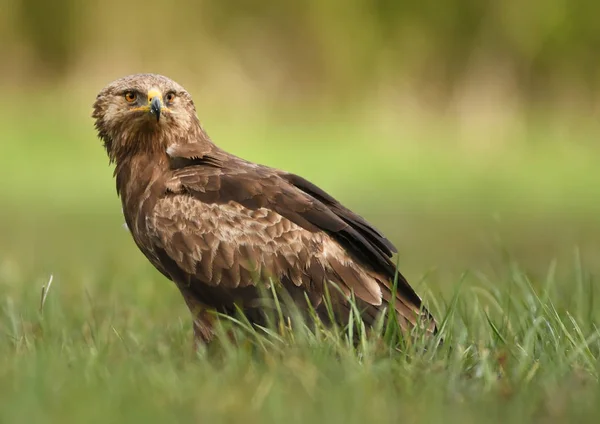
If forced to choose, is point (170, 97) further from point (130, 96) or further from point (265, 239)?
point (265, 239)

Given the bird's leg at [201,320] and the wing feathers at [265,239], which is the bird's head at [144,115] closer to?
the wing feathers at [265,239]

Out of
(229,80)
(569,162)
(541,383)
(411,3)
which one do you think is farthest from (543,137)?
(541,383)

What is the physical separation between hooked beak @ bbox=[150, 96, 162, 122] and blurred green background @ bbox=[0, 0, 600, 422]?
3832 millimetres

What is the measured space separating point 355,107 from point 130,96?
11.8 m

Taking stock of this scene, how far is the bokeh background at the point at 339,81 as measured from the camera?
1480cm

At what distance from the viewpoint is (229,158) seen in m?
5.11

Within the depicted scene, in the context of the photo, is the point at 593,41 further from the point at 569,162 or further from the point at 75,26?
the point at 75,26

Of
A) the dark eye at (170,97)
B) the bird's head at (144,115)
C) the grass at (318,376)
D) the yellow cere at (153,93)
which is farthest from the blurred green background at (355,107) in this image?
the grass at (318,376)

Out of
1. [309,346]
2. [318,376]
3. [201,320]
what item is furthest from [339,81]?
[318,376]

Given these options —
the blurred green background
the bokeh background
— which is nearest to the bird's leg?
the blurred green background

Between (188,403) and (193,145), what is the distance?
214cm

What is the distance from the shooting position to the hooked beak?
512cm

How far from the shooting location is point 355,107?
16.9m

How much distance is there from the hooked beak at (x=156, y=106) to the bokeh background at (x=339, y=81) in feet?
28.0
